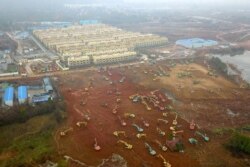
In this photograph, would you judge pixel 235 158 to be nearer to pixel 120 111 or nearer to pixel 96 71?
pixel 120 111

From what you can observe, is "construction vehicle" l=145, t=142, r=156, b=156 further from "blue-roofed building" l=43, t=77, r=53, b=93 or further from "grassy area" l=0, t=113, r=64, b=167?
"blue-roofed building" l=43, t=77, r=53, b=93

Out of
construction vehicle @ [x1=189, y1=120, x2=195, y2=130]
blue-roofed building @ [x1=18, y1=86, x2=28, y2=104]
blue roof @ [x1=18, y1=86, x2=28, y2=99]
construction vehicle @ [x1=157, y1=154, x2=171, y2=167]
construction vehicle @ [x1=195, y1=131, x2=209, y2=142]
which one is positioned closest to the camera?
construction vehicle @ [x1=157, y1=154, x2=171, y2=167]

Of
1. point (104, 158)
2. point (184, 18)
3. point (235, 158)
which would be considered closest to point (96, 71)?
point (104, 158)

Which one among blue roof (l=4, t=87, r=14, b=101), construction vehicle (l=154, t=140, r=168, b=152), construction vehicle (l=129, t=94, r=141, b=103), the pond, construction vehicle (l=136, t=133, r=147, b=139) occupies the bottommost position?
construction vehicle (l=154, t=140, r=168, b=152)

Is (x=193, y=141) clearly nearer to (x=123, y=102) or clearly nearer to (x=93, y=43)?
(x=123, y=102)

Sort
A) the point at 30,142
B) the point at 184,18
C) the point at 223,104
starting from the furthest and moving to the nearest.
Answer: the point at 184,18, the point at 223,104, the point at 30,142

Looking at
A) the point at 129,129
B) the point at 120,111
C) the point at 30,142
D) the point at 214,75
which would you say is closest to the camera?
the point at 30,142

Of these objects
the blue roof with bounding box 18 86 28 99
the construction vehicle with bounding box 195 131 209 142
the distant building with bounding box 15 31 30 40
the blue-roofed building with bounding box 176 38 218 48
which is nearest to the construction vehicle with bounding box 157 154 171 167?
the construction vehicle with bounding box 195 131 209 142
